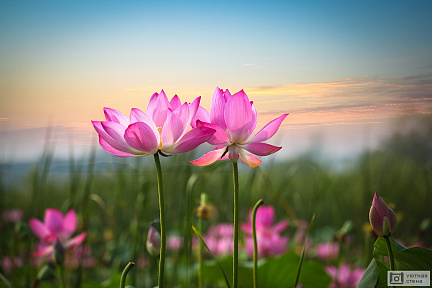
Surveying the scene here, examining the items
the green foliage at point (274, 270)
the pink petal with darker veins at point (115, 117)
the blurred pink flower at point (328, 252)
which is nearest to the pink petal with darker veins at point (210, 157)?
the pink petal with darker veins at point (115, 117)

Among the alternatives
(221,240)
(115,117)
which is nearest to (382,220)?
(115,117)

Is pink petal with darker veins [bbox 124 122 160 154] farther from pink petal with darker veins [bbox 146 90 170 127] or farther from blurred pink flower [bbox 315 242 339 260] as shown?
blurred pink flower [bbox 315 242 339 260]

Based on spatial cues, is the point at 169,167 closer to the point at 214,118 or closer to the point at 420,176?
the point at 214,118

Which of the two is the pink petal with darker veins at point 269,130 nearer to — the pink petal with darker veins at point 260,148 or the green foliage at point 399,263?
the pink petal with darker veins at point 260,148

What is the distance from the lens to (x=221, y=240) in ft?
5.46

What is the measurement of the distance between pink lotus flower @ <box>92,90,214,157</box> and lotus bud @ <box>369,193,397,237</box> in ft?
0.79

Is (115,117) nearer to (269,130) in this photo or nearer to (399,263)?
(269,130)

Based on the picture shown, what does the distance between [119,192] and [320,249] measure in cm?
84

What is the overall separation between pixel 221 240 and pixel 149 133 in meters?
1.20

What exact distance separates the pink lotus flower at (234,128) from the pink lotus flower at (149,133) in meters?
0.02

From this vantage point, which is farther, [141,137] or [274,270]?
[274,270]

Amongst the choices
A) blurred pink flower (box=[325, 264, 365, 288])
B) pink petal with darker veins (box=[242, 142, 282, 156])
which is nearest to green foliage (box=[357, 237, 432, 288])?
pink petal with darker veins (box=[242, 142, 282, 156])

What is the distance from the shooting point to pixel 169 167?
1688mm

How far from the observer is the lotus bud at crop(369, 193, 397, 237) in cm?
57
